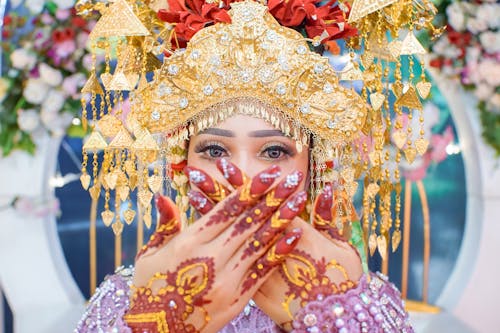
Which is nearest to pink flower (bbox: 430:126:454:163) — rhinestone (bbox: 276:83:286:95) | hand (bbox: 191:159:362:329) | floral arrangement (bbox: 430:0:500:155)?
floral arrangement (bbox: 430:0:500:155)

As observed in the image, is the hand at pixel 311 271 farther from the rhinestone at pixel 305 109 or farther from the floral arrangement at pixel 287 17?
the floral arrangement at pixel 287 17

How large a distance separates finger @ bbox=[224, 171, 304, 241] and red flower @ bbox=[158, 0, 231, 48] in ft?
1.70

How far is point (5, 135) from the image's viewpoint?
2914mm

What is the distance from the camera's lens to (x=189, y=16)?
62.6 inches

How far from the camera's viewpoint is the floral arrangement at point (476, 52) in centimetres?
270

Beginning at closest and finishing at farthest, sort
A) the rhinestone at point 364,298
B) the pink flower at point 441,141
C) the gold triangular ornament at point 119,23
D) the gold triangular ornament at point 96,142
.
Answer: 1. the rhinestone at point 364,298
2. the gold triangular ornament at point 119,23
3. the gold triangular ornament at point 96,142
4. the pink flower at point 441,141

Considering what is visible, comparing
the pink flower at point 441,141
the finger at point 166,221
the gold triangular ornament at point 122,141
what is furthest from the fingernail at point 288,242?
the pink flower at point 441,141

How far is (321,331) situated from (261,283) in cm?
15

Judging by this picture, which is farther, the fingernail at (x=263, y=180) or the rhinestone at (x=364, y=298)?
the rhinestone at (x=364, y=298)

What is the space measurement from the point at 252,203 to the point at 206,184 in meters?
0.10

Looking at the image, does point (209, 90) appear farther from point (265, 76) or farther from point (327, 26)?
point (327, 26)

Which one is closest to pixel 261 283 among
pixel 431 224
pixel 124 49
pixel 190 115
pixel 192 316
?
pixel 192 316

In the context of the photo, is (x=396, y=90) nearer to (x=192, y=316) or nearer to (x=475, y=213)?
(x=192, y=316)

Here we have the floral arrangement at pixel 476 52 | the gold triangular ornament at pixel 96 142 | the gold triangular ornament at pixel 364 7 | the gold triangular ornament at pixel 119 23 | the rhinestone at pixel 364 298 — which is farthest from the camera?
the floral arrangement at pixel 476 52
